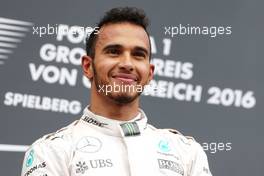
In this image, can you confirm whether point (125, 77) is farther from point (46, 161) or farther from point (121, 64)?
point (46, 161)

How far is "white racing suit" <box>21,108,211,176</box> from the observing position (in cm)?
170

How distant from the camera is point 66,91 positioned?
8.89ft

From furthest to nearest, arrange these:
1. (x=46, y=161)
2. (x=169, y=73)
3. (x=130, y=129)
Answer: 1. (x=169, y=73)
2. (x=130, y=129)
3. (x=46, y=161)

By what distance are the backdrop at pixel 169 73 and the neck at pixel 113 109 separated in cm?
86

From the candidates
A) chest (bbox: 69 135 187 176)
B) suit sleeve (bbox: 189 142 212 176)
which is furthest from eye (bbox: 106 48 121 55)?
suit sleeve (bbox: 189 142 212 176)

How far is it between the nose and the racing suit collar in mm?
171

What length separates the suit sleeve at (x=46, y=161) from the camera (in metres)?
1.66

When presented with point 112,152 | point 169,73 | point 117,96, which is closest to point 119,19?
point 117,96

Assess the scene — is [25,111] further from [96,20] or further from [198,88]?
[198,88]

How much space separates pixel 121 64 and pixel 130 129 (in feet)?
0.65

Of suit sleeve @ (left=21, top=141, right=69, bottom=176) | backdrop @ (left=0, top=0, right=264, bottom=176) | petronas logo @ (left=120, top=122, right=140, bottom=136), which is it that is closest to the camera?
suit sleeve @ (left=21, top=141, right=69, bottom=176)

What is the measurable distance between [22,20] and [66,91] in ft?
1.25

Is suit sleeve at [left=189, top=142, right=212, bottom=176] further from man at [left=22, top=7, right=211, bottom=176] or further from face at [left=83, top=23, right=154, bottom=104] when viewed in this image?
face at [left=83, top=23, right=154, bottom=104]

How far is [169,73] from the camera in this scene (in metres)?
A: 2.75
